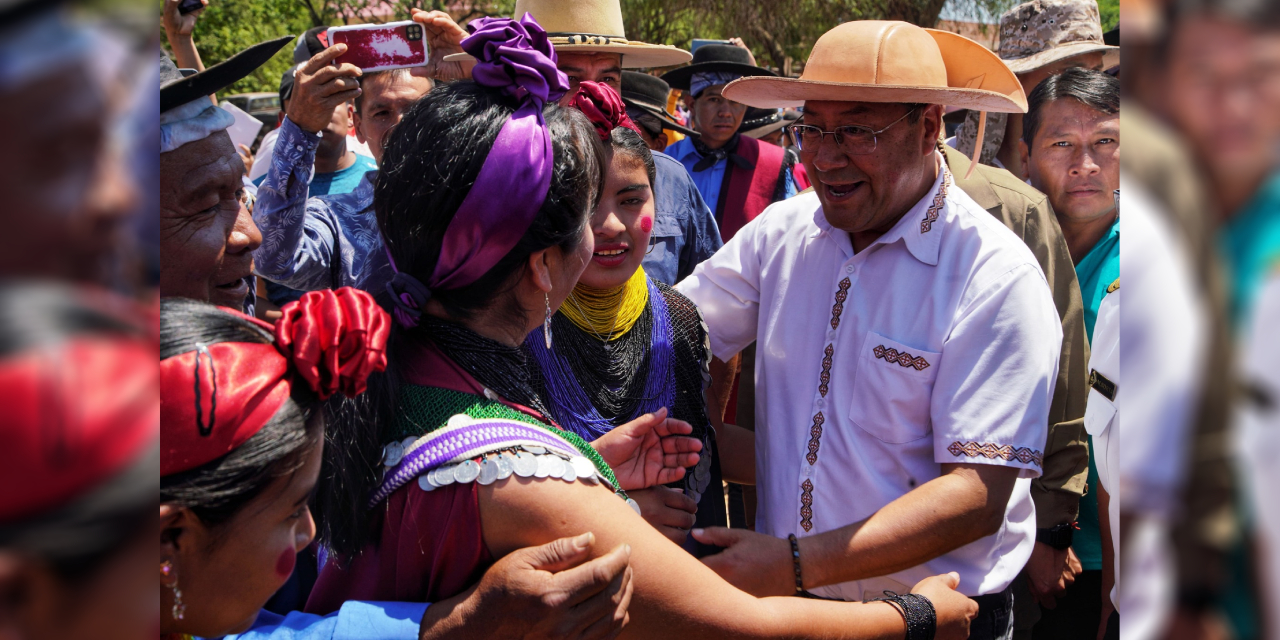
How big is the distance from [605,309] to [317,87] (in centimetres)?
96

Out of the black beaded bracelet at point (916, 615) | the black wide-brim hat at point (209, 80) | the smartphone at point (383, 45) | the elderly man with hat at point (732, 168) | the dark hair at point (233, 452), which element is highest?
the black wide-brim hat at point (209, 80)

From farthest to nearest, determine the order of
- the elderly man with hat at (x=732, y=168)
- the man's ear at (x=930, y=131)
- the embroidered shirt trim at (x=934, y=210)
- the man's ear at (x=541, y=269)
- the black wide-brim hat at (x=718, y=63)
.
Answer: the black wide-brim hat at (x=718, y=63), the elderly man with hat at (x=732, y=168), the man's ear at (x=930, y=131), the embroidered shirt trim at (x=934, y=210), the man's ear at (x=541, y=269)

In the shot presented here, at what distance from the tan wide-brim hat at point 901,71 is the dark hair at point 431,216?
0.87m

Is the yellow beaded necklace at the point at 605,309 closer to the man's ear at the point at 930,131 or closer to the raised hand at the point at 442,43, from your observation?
the man's ear at the point at 930,131

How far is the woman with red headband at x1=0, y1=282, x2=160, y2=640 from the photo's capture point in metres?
0.37

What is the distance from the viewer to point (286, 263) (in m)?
2.50

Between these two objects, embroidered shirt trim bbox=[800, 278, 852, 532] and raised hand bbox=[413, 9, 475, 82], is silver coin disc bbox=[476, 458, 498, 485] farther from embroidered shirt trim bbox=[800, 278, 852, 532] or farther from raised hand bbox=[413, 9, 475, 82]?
raised hand bbox=[413, 9, 475, 82]

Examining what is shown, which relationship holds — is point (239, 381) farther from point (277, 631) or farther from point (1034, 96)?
point (1034, 96)

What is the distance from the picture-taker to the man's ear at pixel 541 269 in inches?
62.1

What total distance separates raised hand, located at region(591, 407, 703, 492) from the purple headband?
2.16ft

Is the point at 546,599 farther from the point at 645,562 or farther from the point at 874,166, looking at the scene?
the point at 874,166

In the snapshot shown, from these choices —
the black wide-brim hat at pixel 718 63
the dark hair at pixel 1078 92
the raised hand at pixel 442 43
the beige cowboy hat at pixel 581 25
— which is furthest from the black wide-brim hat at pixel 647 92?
the dark hair at pixel 1078 92

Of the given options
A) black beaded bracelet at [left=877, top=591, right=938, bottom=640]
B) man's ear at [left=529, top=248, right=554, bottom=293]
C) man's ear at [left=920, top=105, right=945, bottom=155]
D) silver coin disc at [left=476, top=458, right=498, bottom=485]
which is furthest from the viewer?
man's ear at [left=920, top=105, right=945, bottom=155]

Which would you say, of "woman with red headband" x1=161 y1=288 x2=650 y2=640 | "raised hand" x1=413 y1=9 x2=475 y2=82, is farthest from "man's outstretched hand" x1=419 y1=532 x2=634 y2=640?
"raised hand" x1=413 y1=9 x2=475 y2=82
